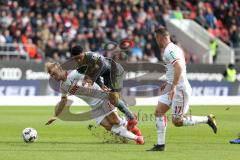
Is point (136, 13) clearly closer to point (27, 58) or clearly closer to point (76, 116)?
point (27, 58)

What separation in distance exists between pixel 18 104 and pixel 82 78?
1580 centimetres

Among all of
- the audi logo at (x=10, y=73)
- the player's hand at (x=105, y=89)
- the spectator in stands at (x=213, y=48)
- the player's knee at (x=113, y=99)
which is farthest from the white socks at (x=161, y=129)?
the spectator in stands at (x=213, y=48)

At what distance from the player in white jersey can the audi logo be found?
675 inches

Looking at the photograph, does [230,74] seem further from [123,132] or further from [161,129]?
[161,129]

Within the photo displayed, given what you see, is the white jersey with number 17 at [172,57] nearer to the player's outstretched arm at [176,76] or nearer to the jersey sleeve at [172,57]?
the jersey sleeve at [172,57]

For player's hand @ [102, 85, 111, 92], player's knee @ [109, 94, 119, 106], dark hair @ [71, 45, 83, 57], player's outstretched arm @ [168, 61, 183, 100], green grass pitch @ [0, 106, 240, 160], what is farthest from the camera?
player's hand @ [102, 85, 111, 92]

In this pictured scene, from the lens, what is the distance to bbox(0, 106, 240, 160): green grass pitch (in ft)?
44.4

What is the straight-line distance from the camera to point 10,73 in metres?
34.2

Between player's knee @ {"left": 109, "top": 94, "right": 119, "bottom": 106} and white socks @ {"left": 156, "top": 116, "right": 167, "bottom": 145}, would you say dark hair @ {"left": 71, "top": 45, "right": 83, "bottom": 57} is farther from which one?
white socks @ {"left": 156, "top": 116, "right": 167, "bottom": 145}

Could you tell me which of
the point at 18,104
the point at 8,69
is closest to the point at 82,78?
the point at 18,104

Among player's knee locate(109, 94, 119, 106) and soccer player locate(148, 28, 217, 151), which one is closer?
soccer player locate(148, 28, 217, 151)

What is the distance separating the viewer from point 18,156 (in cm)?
1332

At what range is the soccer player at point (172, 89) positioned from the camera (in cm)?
1429

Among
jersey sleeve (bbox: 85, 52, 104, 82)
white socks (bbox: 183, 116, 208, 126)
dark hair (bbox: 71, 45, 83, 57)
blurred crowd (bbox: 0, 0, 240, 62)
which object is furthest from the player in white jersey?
blurred crowd (bbox: 0, 0, 240, 62)
